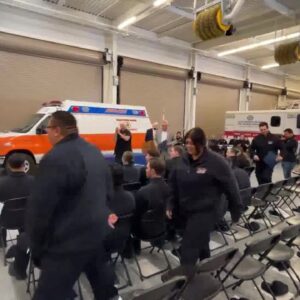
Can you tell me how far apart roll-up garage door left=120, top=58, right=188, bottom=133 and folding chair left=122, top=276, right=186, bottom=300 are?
30.1ft

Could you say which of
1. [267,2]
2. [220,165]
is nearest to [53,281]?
[220,165]

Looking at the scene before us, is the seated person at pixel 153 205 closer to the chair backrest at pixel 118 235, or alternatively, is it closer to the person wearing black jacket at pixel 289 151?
the chair backrest at pixel 118 235

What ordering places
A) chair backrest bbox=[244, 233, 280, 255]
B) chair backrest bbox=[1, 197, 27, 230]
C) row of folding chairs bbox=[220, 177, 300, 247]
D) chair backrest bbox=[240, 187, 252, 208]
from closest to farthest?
chair backrest bbox=[244, 233, 280, 255] → chair backrest bbox=[1, 197, 27, 230] → chair backrest bbox=[240, 187, 252, 208] → row of folding chairs bbox=[220, 177, 300, 247]

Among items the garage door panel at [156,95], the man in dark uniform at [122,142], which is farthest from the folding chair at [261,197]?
the garage door panel at [156,95]

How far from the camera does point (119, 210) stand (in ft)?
8.81

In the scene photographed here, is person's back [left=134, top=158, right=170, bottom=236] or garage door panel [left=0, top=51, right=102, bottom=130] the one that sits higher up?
garage door panel [left=0, top=51, right=102, bottom=130]

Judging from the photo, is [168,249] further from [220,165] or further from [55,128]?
[55,128]

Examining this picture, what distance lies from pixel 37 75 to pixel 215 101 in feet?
27.3

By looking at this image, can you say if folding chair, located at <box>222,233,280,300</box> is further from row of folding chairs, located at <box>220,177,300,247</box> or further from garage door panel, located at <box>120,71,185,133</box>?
garage door panel, located at <box>120,71,185,133</box>

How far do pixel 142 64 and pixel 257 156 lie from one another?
634cm

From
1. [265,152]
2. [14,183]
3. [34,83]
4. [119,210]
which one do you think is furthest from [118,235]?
[34,83]

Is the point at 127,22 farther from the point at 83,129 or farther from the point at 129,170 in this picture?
the point at 129,170

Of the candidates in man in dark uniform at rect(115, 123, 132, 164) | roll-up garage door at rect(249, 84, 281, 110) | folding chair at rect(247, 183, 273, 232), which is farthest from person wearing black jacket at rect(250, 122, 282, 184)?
roll-up garage door at rect(249, 84, 281, 110)

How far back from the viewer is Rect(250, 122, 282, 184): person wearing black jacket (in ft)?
19.0
